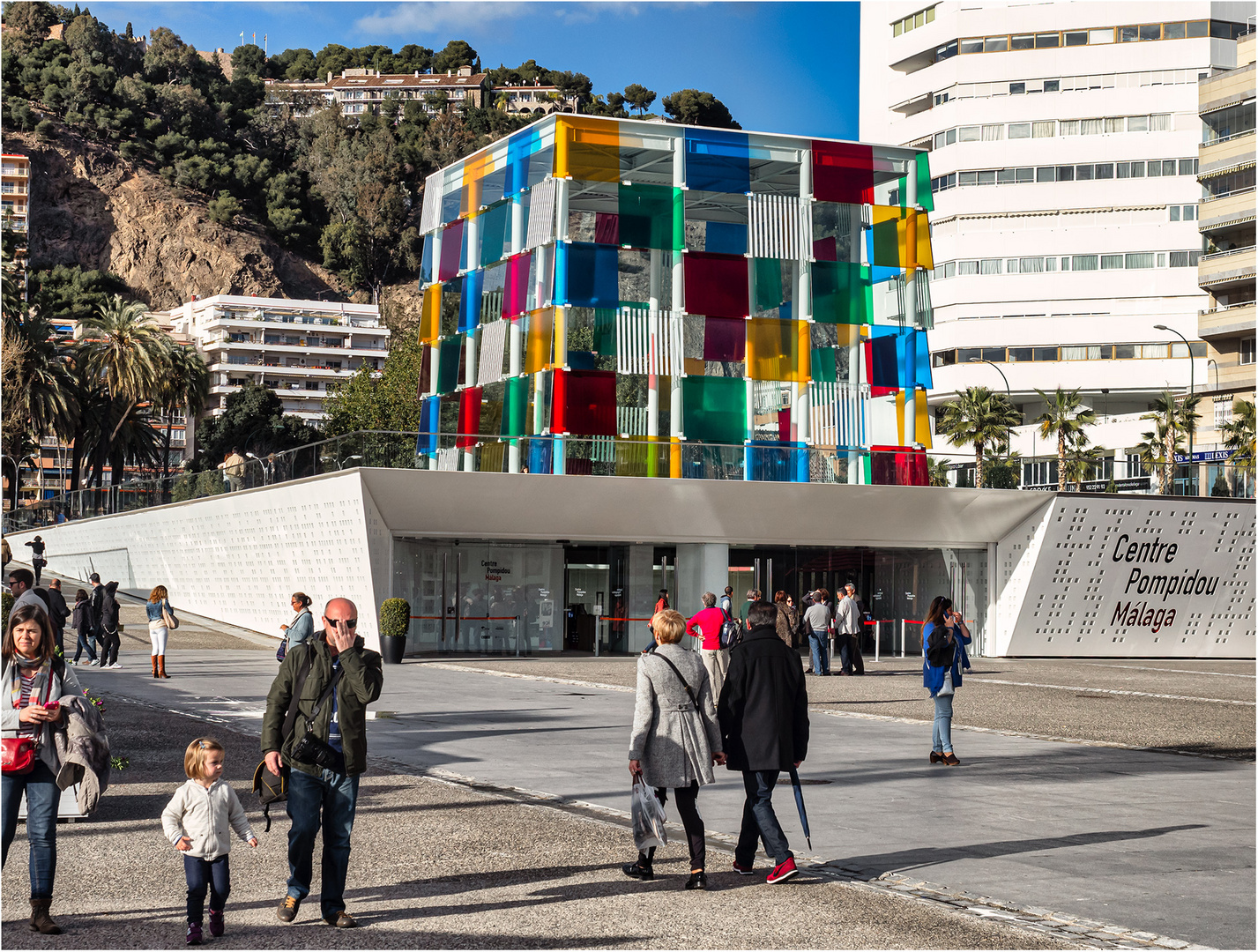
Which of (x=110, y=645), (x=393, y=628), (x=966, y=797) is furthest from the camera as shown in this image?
(x=393, y=628)

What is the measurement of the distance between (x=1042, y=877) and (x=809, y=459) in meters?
26.9

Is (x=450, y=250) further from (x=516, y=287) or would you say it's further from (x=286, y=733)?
(x=286, y=733)

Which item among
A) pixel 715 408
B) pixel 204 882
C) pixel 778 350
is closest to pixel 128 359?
pixel 715 408

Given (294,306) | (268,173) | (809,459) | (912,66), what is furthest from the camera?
(268,173)

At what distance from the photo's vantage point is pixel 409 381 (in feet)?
238

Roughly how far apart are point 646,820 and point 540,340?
28460 millimetres

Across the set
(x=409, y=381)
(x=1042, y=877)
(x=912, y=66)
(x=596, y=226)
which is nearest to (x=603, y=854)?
(x=1042, y=877)

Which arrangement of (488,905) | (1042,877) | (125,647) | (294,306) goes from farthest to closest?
(294,306) → (125,647) → (1042,877) → (488,905)

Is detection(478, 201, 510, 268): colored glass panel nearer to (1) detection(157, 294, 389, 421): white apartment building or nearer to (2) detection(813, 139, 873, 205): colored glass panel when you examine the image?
(2) detection(813, 139, 873, 205): colored glass panel

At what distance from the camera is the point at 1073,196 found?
80688mm

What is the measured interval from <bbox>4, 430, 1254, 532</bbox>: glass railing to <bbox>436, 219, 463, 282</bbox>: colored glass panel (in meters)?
8.05

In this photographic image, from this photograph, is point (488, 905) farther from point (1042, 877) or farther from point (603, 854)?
point (1042, 877)

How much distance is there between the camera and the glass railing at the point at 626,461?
32.4m

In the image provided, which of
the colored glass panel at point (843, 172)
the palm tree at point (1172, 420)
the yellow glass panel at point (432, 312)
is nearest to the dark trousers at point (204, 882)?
the colored glass panel at point (843, 172)
